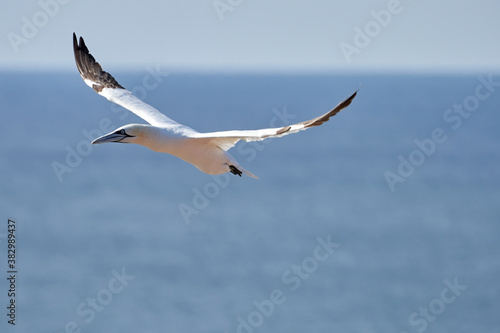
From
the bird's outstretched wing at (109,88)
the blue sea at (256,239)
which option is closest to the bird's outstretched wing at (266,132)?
the bird's outstretched wing at (109,88)

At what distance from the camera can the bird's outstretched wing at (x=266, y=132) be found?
12.3 metres

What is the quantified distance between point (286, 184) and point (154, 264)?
118ft

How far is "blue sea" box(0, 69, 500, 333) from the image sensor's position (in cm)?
6316

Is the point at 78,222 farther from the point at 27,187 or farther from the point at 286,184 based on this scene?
the point at 286,184

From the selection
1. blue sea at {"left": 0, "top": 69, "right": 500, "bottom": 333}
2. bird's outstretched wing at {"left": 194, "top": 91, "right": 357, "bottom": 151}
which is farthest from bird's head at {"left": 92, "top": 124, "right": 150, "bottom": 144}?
blue sea at {"left": 0, "top": 69, "right": 500, "bottom": 333}

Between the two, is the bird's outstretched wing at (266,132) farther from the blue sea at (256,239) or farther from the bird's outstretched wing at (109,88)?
the blue sea at (256,239)

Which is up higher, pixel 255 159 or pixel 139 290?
pixel 139 290

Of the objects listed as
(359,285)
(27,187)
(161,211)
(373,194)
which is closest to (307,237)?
(359,285)

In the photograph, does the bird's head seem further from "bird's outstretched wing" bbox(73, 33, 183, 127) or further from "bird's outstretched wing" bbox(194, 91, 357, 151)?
"bird's outstretched wing" bbox(73, 33, 183, 127)

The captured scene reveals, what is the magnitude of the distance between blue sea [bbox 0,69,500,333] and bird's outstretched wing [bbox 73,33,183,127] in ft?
138

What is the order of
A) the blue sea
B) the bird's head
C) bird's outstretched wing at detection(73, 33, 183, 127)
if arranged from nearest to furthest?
the bird's head, bird's outstretched wing at detection(73, 33, 183, 127), the blue sea

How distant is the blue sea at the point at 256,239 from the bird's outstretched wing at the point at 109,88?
42.1 m

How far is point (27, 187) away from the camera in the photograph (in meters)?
106

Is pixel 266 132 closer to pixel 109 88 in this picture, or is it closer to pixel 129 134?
pixel 129 134
